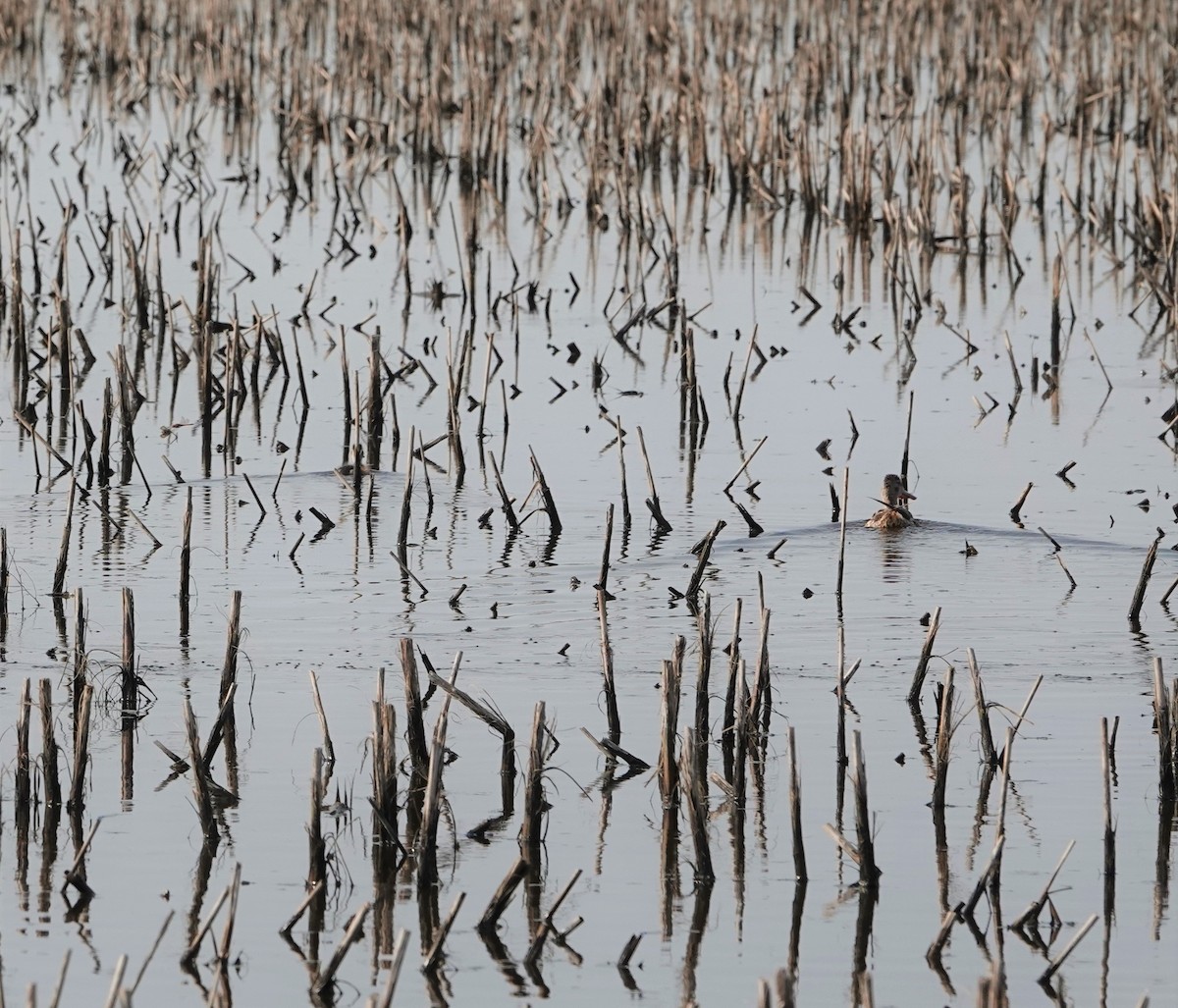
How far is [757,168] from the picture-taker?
57.5 ft

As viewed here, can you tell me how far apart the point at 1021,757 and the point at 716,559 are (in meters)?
2.58

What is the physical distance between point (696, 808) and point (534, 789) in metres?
0.43

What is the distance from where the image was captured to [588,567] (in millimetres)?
8547

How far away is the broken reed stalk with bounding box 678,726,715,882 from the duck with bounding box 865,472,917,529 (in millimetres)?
3710

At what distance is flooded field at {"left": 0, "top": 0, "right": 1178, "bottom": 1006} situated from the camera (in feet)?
16.7

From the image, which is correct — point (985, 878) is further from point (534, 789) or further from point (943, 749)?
point (534, 789)

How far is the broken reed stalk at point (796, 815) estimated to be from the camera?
17.0 ft

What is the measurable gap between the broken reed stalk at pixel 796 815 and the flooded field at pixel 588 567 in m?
0.01

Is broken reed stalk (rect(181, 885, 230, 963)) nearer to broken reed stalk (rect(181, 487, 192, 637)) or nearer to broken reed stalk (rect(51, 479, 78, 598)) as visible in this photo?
broken reed stalk (rect(181, 487, 192, 637))

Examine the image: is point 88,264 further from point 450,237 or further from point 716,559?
point 716,559

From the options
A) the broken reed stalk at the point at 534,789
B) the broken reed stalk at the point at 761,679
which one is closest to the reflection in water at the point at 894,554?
the broken reed stalk at the point at 761,679

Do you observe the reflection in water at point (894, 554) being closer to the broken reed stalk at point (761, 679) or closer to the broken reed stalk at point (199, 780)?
the broken reed stalk at point (761, 679)

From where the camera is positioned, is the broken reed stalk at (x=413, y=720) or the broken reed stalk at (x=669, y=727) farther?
the broken reed stalk at (x=413, y=720)

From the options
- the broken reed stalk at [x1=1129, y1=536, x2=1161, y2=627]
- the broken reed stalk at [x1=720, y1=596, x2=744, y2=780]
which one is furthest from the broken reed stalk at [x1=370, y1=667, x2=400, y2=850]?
the broken reed stalk at [x1=1129, y1=536, x2=1161, y2=627]
